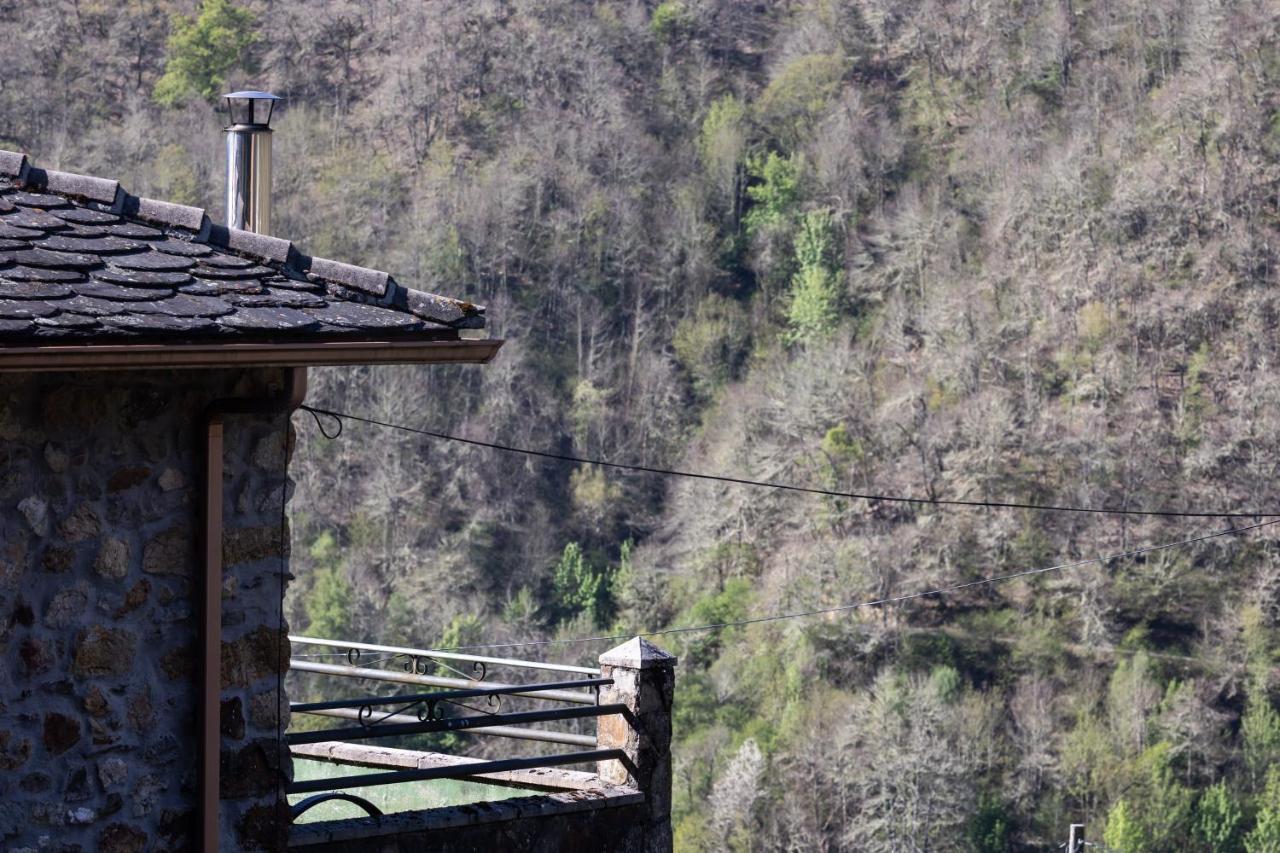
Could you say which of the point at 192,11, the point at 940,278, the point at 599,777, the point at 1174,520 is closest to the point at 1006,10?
the point at 940,278

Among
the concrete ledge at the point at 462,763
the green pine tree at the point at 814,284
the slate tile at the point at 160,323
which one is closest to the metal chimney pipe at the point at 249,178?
the concrete ledge at the point at 462,763

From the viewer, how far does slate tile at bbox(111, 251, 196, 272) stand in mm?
3514

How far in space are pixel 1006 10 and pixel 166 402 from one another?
44428mm

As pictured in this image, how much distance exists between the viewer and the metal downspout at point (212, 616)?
3.60 m

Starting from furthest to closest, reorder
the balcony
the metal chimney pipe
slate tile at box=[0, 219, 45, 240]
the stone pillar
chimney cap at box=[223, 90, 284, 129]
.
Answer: chimney cap at box=[223, 90, 284, 129] → the metal chimney pipe → the stone pillar → the balcony → slate tile at box=[0, 219, 45, 240]

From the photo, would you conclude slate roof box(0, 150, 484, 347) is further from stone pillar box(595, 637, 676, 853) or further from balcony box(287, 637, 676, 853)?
stone pillar box(595, 637, 676, 853)

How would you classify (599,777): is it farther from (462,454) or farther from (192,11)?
(192,11)

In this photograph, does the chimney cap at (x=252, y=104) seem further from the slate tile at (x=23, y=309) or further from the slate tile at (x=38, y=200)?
the slate tile at (x=23, y=309)

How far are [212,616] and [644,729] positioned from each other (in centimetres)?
Result: 174

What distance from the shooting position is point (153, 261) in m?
3.56

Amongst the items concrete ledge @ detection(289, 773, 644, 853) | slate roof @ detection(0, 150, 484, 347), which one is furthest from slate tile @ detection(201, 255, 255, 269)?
concrete ledge @ detection(289, 773, 644, 853)

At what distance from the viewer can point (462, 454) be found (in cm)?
3900

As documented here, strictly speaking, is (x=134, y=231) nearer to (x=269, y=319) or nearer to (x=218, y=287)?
(x=218, y=287)

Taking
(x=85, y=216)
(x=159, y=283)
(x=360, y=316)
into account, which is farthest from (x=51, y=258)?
(x=360, y=316)
